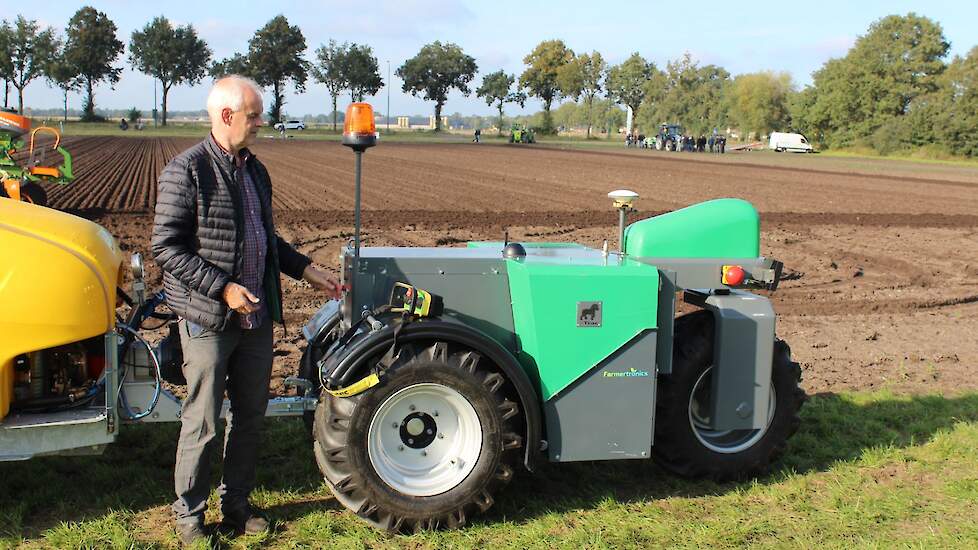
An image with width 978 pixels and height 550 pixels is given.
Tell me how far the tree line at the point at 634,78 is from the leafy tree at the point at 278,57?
0.11 m

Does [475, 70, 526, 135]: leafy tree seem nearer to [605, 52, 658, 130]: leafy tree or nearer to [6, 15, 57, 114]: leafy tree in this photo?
[605, 52, 658, 130]: leafy tree

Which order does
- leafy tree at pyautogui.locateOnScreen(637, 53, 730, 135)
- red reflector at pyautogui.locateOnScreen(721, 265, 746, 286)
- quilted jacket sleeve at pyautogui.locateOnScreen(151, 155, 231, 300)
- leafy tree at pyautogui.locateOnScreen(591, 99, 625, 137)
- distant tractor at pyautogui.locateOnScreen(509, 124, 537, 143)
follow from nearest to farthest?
quilted jacket sleeve at pyautogui.locateOnScreen(151, 155, 231, 300) < red reflector at pyautogui.locateOnScreen(721, 265, 746, 286) < distant tractor at pyautogui.locateOnScreen(509, 124, 537, 143) < leafy tree at pyautogui.locateOnScreen(637, 53, 730, 135) < leafy tree at pyautogui.locateOnScreen(591, 99, 625, 137)

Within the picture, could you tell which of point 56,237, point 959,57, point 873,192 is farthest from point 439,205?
point 959,57

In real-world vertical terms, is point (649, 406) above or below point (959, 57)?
below

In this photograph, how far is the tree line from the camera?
67.9 m

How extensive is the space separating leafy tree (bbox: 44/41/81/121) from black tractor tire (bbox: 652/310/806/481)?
9124cm

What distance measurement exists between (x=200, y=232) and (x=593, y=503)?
232 cm

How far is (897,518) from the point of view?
4.26 meters

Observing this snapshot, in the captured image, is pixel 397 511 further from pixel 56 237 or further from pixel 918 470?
pixel 918 470

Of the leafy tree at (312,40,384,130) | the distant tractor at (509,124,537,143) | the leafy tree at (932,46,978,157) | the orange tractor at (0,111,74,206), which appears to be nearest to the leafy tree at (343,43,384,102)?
the leafy tree at (312,40,384,130)

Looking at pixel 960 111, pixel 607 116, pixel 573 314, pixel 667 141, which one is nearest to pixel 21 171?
pixel 573 314

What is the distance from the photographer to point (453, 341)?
3.91 metres

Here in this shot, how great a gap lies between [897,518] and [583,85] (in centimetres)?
10764

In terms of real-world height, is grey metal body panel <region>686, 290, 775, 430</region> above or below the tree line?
below
